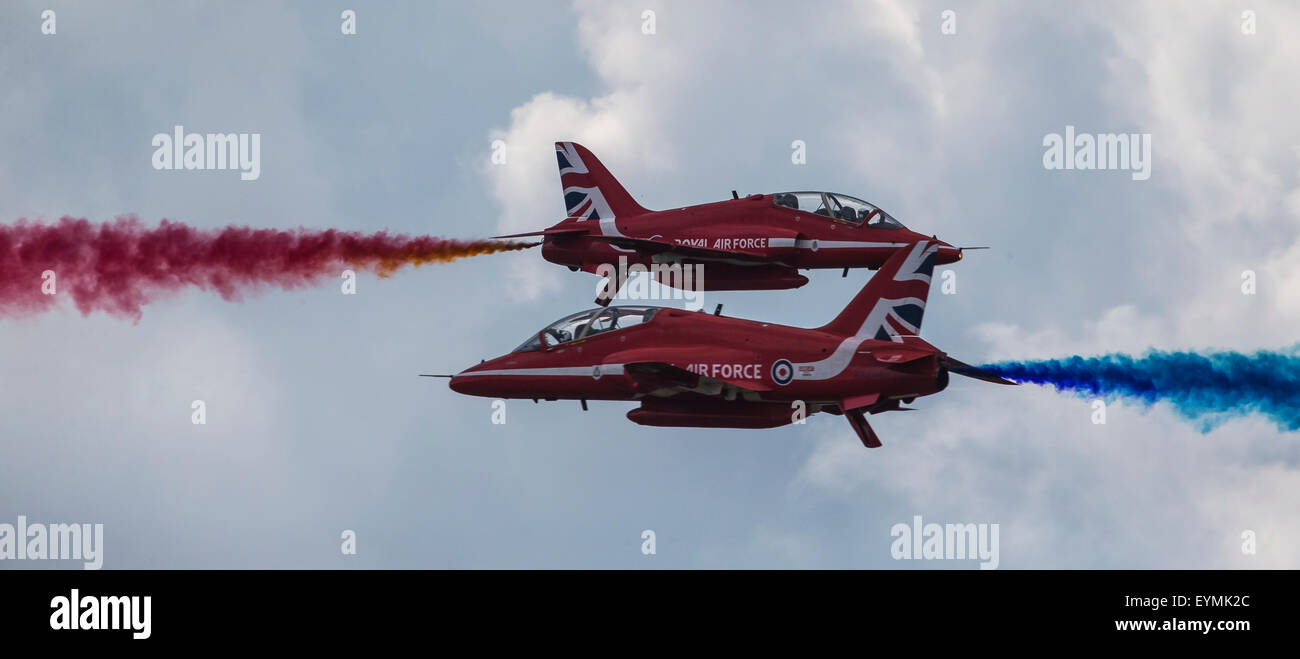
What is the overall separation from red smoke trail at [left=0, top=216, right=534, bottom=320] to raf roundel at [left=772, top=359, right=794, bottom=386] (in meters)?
15.2

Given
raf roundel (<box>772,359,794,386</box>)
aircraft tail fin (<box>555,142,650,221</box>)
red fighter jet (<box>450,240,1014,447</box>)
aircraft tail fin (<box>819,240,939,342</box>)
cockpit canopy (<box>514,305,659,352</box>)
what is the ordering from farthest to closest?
1. aircraft tail fin (<box>555,142,650,221</box>)
2. cockpit canopy (<box>514,305,659,352</box>)
3. aircraft tail fin (<box>819,240,939,342</box>)
4. raf roundel (<box>772,359,794,386</box>)
5. red fighter jet (<box>450,240,1014,447</box>)

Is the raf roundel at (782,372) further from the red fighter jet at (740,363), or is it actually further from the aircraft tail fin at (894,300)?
the aircraft tail fin at (894,300)

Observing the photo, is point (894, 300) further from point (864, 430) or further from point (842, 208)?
point (842, 208)

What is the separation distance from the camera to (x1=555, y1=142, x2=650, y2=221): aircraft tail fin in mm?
75812

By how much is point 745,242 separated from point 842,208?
9.68 ft

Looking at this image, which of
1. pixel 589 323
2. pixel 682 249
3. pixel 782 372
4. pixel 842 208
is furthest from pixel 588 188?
pixel 782 372

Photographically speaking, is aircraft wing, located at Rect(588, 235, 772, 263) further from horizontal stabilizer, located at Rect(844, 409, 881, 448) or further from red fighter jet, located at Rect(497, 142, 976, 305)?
horizontal stabilizer, located at Rect(844, 409, 881, 448)

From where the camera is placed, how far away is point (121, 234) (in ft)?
241

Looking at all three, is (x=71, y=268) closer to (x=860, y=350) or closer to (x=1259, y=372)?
(x=860, y=350)

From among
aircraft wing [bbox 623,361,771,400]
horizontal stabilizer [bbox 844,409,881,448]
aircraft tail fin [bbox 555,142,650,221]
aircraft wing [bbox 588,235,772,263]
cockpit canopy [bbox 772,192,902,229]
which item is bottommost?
horizontal stabilizer [bbox 844,409,881,448]

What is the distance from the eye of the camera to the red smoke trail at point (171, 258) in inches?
2837

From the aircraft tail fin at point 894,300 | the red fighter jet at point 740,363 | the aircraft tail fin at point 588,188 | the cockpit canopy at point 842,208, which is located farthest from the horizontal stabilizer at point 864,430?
the aircraft tail fin at point 588,188

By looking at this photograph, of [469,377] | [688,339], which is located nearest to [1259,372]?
[688,339]

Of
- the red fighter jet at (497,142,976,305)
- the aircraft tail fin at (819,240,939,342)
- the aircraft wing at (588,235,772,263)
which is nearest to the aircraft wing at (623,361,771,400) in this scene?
the aircraft tail fin at (819,240,939,342)
